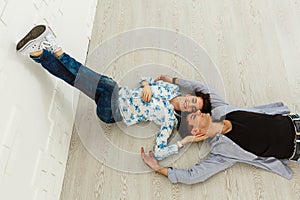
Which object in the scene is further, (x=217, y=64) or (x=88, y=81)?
(x=217, y=64)

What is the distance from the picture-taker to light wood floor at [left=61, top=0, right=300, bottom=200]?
1233mm

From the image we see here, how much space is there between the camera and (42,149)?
1.11 metres

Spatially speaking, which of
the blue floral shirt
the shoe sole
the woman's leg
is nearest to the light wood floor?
the blue floral shirt

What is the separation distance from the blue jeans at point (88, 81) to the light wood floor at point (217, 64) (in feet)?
0.34

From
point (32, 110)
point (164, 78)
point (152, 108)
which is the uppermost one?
point (164, 78)

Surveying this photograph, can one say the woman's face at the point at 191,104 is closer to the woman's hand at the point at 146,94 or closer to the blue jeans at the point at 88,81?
the woman's hand at the point at 146,94

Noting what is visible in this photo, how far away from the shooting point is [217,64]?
5.02 feet

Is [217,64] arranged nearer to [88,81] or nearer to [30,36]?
[88,81]

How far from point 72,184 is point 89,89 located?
0.33 m

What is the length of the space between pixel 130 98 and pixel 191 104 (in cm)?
23

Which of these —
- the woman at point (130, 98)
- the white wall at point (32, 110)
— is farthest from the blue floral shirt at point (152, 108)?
the white wall at point (32, 110)

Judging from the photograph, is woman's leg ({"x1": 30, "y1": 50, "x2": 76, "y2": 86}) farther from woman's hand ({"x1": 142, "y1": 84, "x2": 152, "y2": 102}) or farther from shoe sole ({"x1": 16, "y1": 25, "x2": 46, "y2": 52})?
woman's hand ({"x1": 142, "y1": 84, "x2": 152, "y2": 102})

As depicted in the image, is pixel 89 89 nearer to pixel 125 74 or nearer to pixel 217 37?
pixel 125 74

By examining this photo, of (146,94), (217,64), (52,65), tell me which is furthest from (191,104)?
(52,65)
